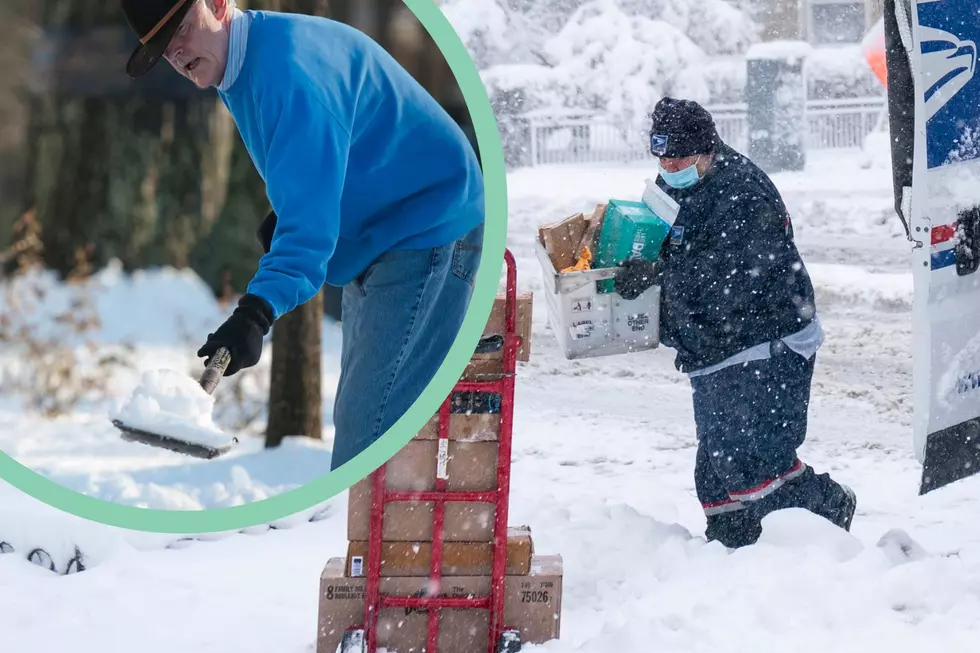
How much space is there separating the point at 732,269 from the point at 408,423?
1308mm

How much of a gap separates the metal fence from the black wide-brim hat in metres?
7.85

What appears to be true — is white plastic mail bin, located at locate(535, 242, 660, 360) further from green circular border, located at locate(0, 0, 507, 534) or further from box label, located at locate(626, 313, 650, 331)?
green circular border, located at locate(0, 0, 507, 534)

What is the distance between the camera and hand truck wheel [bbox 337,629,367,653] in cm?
240

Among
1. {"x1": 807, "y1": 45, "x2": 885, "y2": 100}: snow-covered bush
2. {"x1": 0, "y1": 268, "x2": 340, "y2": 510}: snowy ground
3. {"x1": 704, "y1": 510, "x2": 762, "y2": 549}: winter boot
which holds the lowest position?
{"x1": 704, "y1": 510, "x2": 762, "y2": 549}: winter boot

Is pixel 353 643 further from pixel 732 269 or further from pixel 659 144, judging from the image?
pixel 659 144

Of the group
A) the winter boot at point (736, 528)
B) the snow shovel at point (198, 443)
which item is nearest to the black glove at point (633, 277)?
the winter boot at point (736, 528)

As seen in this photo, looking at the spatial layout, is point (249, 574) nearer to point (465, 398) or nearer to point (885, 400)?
point (465, 398)

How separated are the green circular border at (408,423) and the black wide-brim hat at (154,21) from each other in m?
0.35

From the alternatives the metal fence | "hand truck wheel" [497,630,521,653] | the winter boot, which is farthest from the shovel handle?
the metal fence

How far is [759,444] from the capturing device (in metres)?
2.82

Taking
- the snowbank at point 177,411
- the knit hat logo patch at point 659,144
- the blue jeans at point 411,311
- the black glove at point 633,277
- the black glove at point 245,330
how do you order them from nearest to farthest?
the black glove at point 245,330
the snowbank at point 177,411
the blue jeans at point 411,311
the black glove at point 633,277
the knit hat logo patch at point 659,144

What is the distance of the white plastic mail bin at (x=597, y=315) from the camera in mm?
2764

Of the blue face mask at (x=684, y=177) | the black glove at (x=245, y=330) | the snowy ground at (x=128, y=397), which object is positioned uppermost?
the blue face mask at (x=684, y=177)

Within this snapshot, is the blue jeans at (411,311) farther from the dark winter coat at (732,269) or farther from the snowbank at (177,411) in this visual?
the dark winter coat at (732,269)
